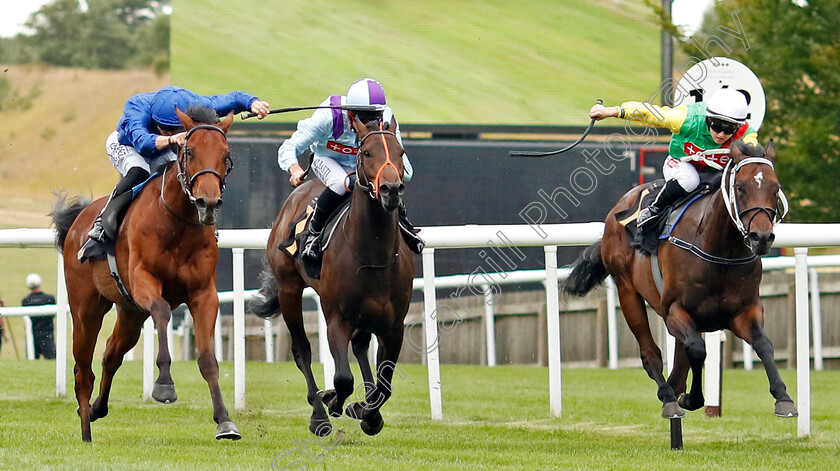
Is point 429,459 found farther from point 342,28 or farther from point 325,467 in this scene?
point 342,28

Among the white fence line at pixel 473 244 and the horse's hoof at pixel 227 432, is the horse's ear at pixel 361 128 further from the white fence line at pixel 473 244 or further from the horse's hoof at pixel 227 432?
the white fence line at pixel 473 244

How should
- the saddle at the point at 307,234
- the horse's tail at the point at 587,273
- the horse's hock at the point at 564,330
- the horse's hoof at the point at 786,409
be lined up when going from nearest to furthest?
the horse's hoof at the point at 786,409, the saddle at the point at 307,234, the horse's tail at the point at 587,273, the horse's hock at the point at 564,330

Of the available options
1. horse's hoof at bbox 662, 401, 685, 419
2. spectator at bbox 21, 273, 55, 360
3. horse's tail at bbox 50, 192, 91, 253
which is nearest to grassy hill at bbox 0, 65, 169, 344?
spectator at bbox 21, 273, 55, 360

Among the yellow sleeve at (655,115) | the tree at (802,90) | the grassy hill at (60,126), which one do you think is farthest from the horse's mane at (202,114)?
the grassy hill at (60,126)

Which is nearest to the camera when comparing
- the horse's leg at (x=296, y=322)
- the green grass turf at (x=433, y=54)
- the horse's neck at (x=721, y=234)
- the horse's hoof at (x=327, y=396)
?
the horse's neck at (x=721, y=234)

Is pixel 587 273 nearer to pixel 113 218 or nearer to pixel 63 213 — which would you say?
pixel 113 218

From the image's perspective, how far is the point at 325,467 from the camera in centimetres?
552

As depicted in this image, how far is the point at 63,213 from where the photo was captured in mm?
7477

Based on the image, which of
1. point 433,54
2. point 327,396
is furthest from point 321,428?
point 433,54

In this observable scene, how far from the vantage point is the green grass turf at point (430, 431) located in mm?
5789

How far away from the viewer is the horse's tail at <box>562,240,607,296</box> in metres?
7.99

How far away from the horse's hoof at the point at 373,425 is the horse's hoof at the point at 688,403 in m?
1.59

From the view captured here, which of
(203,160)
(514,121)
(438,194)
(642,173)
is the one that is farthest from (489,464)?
(514,121)

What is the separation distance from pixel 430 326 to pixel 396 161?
2.06 meters
